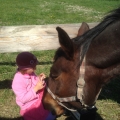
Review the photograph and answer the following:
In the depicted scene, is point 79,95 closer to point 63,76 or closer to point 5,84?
point 63,76

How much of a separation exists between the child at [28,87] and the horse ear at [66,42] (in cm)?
84

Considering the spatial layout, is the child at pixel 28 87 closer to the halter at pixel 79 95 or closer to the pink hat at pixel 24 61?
→ the pink hat at pixel 24 61

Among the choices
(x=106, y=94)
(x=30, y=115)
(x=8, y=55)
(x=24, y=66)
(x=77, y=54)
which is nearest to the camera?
(x=77, y=54)

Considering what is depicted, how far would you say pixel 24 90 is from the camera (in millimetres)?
3252

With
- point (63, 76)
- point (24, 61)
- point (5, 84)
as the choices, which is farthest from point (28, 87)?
point (5, 84)

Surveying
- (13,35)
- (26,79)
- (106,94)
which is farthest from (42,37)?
(106,94)

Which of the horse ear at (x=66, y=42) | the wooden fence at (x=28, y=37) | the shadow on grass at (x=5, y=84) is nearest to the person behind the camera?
the horse ear at (x=66, y=42)

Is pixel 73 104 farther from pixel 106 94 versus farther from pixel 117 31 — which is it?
pixel 106 94

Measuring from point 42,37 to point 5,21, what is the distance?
649 centimetres

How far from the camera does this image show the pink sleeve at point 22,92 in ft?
10.5

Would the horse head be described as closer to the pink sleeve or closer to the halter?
the halter

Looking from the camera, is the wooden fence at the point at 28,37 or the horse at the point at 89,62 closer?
the horse at the point at 89,62

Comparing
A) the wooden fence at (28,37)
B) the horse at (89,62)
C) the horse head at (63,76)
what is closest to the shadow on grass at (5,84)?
the wooden fence at (28,37)

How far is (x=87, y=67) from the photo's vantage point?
249 centimetres
